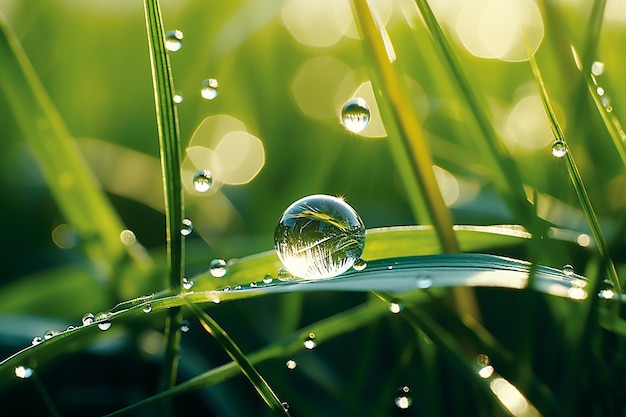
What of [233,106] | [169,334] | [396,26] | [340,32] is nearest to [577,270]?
[169,334]

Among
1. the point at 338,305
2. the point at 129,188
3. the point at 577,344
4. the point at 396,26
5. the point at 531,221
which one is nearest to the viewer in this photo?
the point at 577,344

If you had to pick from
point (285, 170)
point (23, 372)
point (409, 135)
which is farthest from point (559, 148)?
point (285, 170)

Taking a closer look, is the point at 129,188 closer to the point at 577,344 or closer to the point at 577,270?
the point at 577,270

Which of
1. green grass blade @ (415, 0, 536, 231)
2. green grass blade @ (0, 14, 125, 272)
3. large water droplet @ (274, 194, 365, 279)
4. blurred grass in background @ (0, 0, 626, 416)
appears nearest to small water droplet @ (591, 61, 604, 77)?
blurred grass in background @ (0, 0, 626, 416)

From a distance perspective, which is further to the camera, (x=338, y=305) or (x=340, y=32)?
(x=340, y=32)

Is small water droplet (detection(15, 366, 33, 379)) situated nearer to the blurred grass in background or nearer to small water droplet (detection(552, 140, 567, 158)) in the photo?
the blurred grass in background

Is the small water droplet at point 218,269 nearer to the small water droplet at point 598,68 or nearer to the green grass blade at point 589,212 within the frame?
the green grass blade at point 589,212

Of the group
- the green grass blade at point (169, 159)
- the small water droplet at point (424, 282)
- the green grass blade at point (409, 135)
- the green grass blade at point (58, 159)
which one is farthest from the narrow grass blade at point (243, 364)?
the green grass blade at point (58, 159)
